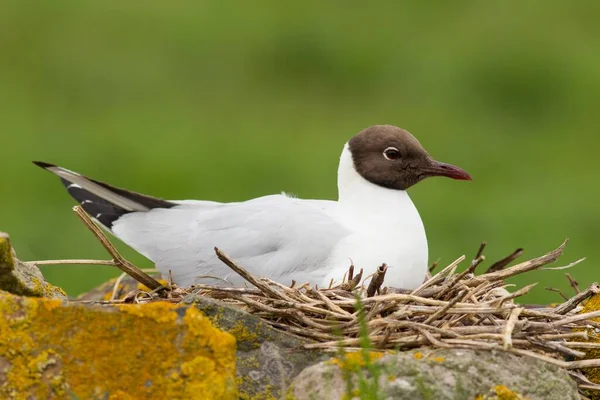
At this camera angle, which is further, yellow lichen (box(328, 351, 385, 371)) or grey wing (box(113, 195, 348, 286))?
grey wing (box(113, 195, 348, 286))

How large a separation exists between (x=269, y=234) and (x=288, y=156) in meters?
10.7

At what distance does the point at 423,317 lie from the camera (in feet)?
17.7

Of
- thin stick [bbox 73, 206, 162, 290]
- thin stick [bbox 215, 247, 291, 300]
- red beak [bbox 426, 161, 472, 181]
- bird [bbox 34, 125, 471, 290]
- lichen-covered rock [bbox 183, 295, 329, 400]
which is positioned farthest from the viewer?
red beak [bbox 426, 161, 472, 181]

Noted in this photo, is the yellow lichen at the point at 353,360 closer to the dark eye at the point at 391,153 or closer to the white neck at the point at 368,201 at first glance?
the white neck at the point at 368,201

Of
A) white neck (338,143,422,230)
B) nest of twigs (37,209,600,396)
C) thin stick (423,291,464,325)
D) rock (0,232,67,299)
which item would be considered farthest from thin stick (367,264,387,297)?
rock (0,232,67,299)

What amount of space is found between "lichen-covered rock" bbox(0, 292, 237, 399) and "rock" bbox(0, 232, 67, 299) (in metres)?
0.33

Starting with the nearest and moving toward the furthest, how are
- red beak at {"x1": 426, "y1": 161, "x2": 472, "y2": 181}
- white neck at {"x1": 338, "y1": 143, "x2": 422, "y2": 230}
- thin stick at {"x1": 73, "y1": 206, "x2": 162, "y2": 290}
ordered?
thin stick at {"x1": 73, "y1": 206, "x2": 162, "y2": 290}, white neck at {"x1": 338, "y1": 143, "x2": 422, "y2": 230}, red beak at {"x1": 426, "y1": 161, "x2": 472, "y2": 181}

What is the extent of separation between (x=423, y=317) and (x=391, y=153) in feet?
5.88

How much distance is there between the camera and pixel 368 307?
17.4ft

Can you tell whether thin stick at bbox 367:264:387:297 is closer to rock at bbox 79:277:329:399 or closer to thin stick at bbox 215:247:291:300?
thin stick at bbox 215:247:291:300

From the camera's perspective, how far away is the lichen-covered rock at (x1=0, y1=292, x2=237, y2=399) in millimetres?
4520

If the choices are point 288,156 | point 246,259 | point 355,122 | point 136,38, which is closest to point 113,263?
point 246,259

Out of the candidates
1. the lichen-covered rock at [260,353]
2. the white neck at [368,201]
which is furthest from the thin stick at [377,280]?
the white neck at [368,201]

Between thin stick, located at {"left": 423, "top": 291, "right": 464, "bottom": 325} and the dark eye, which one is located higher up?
the dark eye
